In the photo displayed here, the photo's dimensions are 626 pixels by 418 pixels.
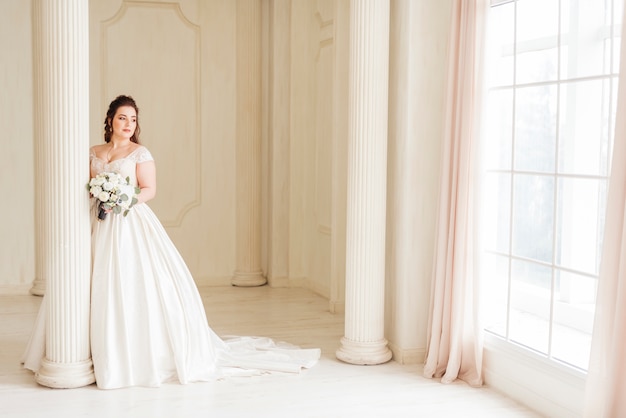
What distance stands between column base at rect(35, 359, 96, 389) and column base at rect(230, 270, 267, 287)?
10.7 ft

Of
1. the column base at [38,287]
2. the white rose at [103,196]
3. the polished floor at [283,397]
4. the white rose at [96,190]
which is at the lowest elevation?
the polished floor at [283,397]

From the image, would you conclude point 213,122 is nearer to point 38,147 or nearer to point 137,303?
point 38,147

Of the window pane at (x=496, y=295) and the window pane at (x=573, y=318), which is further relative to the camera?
the window pane at (x=496, y=295)

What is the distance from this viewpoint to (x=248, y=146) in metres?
7.90

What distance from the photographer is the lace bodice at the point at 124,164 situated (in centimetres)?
500

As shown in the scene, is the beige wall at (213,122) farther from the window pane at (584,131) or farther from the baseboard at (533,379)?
the baseboard at (533,379)

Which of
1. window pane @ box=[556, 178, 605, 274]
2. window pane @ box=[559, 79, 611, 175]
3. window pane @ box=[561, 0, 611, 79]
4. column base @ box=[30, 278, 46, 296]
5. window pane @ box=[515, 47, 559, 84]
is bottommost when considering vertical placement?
column base @ box=[30, 278, 46, 296]

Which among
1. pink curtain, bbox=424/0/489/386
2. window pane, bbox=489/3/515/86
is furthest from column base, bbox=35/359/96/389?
window pane, bbox=489/3/515/86

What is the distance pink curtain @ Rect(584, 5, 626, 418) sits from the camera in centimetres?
359

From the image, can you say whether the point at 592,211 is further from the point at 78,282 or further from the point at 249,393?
the point at 78,282

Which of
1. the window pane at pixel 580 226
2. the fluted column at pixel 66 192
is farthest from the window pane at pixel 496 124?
the fluted column at pixel 66 192

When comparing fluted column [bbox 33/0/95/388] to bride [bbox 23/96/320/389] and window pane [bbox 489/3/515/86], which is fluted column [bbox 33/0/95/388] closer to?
bride [bbox 23/96/320/389]

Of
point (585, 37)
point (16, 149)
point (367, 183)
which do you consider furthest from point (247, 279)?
point (585, 37)

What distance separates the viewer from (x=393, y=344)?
548 centimetres
